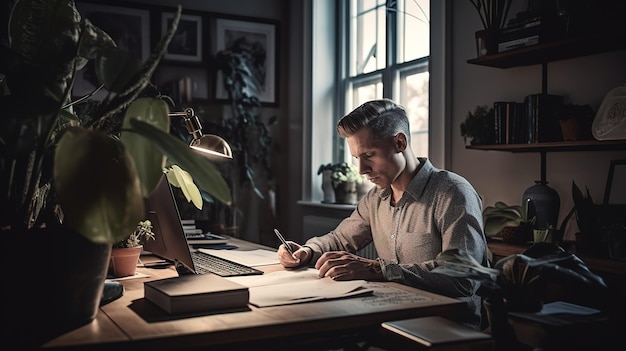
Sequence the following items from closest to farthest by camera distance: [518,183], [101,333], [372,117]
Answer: [101,333]
[372,117]
[518,183]

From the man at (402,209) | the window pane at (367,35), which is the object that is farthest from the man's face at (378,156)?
the window pane at (367,35)

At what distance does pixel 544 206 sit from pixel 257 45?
3.14 metres

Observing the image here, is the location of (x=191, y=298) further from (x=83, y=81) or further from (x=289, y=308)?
(x=83, y=81)

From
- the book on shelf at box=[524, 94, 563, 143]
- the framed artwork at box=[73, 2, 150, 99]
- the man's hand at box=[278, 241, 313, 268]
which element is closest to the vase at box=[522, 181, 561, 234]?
the book on shelf at box=[524, 94, 563, 143]

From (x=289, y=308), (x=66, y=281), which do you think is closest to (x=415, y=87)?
(x=289, y=308)

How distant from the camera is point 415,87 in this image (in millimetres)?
4043

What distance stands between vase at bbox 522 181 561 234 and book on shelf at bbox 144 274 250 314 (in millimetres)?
1710

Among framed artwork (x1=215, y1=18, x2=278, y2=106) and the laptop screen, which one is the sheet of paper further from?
framed artwork (x1=215, y1=18, x2=278, y2=106)

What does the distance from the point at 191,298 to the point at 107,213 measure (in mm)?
355

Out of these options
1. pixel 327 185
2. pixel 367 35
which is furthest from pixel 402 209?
pixel 367 35

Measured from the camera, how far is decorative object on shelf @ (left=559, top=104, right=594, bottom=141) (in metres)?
2.51

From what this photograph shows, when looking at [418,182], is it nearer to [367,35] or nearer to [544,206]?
[544,206]

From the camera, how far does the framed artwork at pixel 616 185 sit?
2.56 metres

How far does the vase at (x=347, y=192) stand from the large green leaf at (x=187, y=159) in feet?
10.9
